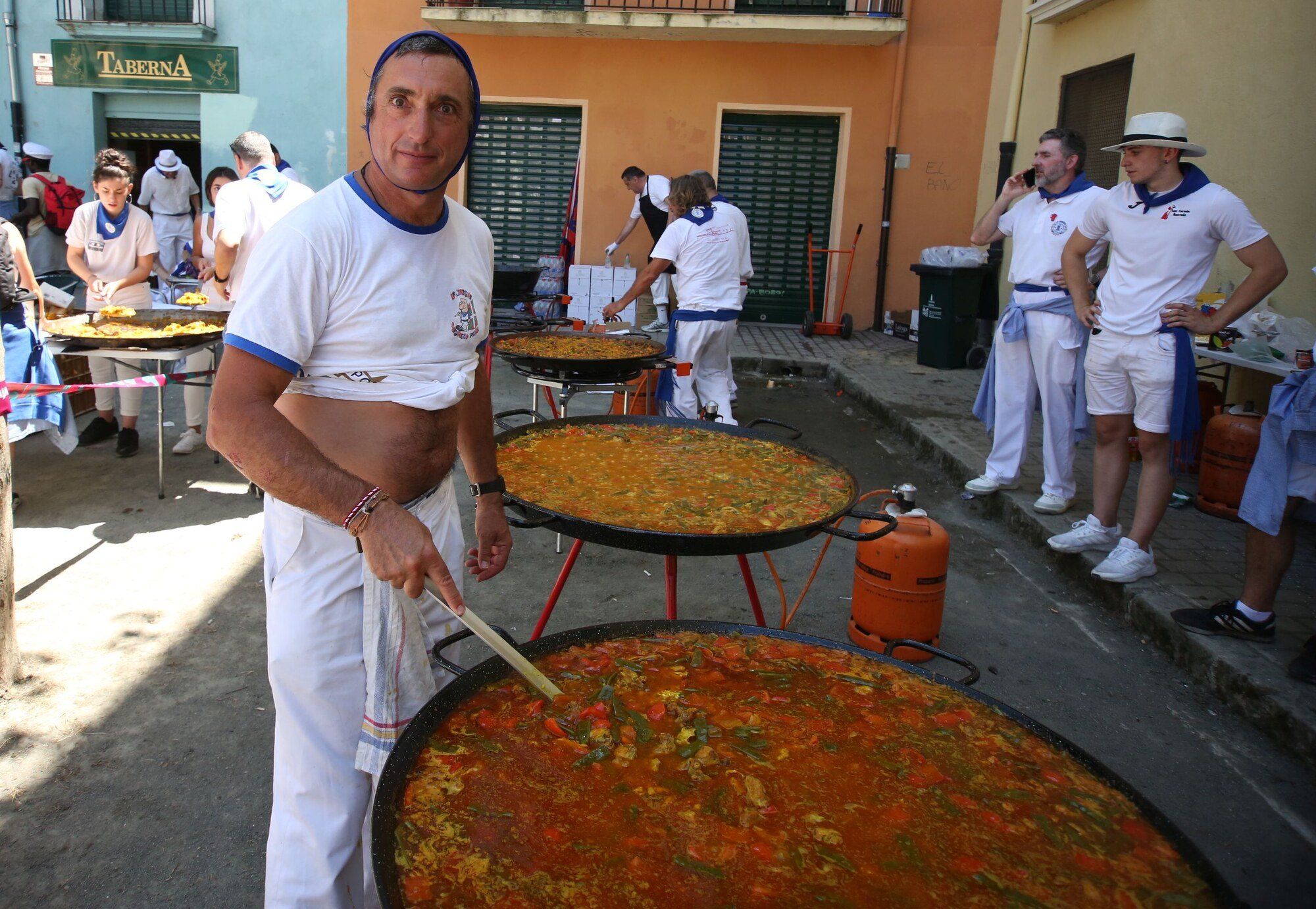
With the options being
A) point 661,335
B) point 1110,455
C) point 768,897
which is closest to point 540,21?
point 661,335

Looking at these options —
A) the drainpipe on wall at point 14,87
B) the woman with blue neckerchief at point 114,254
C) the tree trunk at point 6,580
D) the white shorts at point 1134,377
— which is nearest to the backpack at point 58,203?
the drainpipe on wall at point 14,87

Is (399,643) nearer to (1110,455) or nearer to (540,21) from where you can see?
(1110,455)

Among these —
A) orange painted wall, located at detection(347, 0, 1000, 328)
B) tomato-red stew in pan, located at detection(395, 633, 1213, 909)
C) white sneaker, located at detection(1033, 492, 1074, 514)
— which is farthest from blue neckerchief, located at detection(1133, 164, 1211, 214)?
orange painted wall, located at detection(347, 0, 1000, 328)

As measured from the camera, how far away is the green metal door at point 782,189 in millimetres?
14227

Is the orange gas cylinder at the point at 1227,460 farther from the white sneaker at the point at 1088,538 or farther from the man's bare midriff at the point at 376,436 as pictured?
the man's bare midriff at the point at 376,436

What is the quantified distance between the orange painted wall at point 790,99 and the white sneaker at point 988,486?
827cm

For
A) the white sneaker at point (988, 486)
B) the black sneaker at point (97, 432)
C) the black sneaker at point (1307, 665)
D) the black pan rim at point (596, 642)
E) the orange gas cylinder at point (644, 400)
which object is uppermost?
the black pan rim at point (596, 642)

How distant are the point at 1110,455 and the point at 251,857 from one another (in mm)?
4618

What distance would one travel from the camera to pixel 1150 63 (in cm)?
862

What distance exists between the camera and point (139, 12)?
15.8 metres

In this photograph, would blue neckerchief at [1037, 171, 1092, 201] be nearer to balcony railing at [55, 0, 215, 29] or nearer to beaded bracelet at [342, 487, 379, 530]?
beaded bracelet at [342, 487, 379, 530]

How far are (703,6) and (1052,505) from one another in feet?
36.4

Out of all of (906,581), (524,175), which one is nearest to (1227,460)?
(906,581)

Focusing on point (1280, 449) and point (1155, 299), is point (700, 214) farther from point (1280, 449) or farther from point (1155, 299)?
point (1280, 449)
